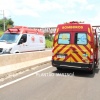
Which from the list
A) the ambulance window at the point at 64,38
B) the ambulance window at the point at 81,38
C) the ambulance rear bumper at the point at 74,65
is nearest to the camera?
the ambulance rear bumper at the point at 74,65

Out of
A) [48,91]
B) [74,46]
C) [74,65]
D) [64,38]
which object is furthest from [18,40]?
[48,91]

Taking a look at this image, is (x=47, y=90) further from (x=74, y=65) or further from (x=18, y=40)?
(x=18, y=40)

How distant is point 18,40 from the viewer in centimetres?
1888

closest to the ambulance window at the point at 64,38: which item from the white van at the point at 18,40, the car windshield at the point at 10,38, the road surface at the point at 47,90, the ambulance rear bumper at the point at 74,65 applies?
A: the ambulance rear bumper at the point at 74,65

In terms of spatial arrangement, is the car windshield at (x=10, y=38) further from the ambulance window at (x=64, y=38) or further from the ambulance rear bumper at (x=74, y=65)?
the ambulance rear bumper at (x=74, y=65)

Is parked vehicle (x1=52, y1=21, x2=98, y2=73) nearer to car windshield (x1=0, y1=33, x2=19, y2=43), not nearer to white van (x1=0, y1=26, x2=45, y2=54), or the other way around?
white van (x1=0, y1=26, x2=45, y2=54)

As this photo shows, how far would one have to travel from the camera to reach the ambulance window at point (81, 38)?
1131 cm

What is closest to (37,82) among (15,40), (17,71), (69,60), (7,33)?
(17,71)

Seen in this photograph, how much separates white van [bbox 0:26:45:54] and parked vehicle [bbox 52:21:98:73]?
6.46 meters

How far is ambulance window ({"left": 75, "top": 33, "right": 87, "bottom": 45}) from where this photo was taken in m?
11.3

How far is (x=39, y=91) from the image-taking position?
7.37m

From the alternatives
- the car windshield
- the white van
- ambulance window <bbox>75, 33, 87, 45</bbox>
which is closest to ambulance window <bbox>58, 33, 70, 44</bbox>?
ambulance window <bbox>75, 33, 87, 45</bbox>

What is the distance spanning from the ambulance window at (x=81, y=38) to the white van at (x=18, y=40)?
718cm

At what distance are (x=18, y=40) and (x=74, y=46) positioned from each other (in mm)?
8322
